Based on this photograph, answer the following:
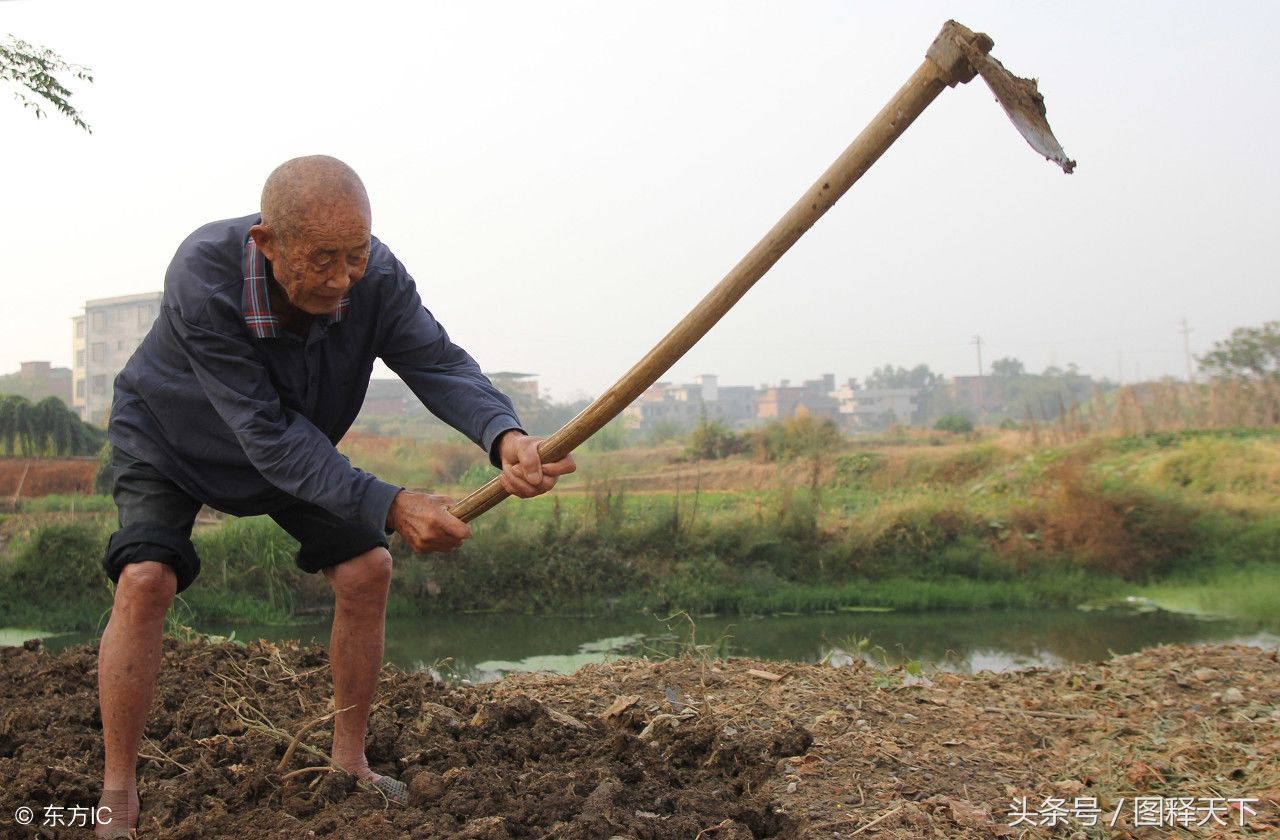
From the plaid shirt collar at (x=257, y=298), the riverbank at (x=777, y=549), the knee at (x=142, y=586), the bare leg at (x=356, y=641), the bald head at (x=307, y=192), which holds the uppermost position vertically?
the bald head at (x=307, y=192)

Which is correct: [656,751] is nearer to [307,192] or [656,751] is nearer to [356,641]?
[356,641]

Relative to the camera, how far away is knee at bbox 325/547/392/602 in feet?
9.23

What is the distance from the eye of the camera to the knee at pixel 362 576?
2812mm

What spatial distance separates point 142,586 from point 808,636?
6.48 metres

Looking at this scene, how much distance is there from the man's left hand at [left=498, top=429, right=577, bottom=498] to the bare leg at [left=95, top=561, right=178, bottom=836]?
82 cm

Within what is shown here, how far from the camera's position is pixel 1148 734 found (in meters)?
3.89

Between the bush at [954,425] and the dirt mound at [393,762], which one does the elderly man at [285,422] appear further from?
the bush at [954,425]

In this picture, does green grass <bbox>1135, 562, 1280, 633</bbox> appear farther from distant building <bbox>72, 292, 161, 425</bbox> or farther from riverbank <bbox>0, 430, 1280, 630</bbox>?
distant building <bbox>72, 292, 161, 425</bbox>

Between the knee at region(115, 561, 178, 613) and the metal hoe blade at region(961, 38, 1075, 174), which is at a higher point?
the metal hoe blade at region(961, 38, 1075, 174)

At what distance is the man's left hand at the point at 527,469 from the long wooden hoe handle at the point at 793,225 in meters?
0.02

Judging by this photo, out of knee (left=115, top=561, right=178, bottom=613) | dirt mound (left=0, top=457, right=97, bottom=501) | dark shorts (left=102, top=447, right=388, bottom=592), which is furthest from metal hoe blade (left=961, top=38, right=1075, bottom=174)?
dirt mound (left=0, top=457, right=97, bottom=501)

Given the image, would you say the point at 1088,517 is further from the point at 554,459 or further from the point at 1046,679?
the point at 554,459

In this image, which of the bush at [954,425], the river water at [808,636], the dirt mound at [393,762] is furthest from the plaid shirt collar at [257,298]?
the bush at [954,425]

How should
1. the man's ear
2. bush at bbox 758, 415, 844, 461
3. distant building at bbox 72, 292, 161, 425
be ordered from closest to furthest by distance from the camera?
the man's ear, bush at bbox 758, 415, 844, 461, distant building at bbox 72, 292, 161, 425
